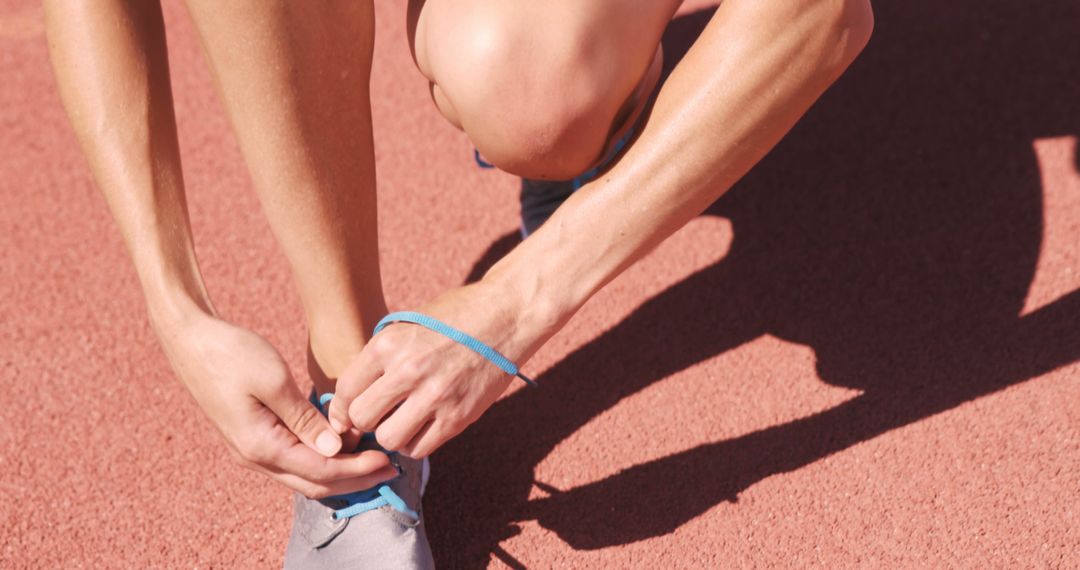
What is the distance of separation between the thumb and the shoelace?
88 millimetres

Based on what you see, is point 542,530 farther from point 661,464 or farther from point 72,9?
point 72,9

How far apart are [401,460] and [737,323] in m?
0.56

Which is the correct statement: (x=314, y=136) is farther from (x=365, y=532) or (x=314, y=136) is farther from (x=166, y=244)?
(x=365, y=532)

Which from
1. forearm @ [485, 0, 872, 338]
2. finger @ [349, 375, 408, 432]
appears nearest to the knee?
forearm @ [485, 0, 872, 338]

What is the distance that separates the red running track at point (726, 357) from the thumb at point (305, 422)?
0.84 ft

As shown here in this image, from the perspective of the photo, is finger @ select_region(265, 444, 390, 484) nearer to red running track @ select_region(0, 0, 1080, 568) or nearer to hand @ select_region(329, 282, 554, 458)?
hand @ select_region(329, 282, 554, 458)

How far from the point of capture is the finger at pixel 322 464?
104 cm

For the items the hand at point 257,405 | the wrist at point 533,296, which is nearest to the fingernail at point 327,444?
the hand at point 257,405

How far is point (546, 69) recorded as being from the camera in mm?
1113

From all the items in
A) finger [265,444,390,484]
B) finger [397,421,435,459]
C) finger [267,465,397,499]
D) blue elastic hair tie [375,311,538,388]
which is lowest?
finger [267,465,397,499]

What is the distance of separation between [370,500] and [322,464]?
0.14 metres

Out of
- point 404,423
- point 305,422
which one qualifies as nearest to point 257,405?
point 305,422

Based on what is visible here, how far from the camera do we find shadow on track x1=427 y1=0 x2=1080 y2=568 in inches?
49.8

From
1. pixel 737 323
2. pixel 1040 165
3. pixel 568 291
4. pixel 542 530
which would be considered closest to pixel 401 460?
pixel 542 530
